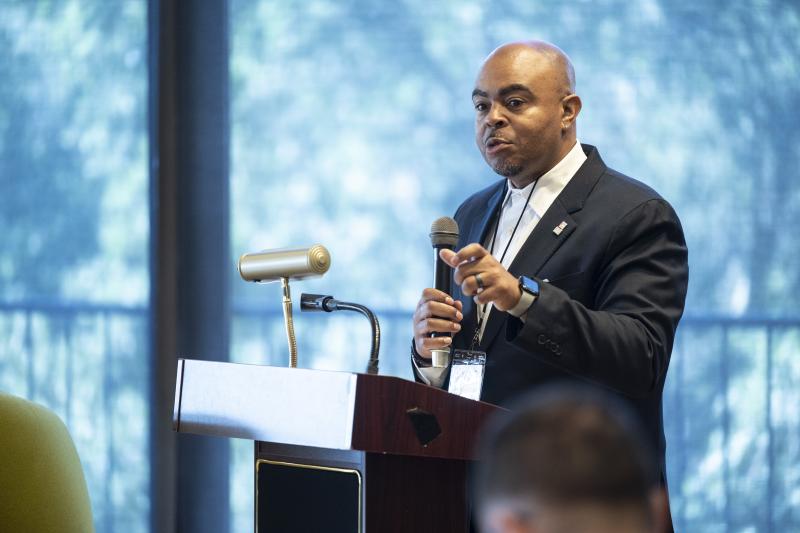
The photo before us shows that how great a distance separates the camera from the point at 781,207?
3832 mm

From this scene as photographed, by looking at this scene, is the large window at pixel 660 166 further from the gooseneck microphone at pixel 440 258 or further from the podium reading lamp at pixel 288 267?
the podium reading lamp at pixel 288 267

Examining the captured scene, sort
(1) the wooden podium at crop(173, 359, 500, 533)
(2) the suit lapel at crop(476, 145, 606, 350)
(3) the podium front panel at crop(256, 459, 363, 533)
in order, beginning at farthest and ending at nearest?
(2) the suit lapel at crop(476, 145, 606, 350) < (3) the podium front panel at crop(256, 459, 363, 533) < (1) the wooden podium at crop(173, 359, 500, 533)

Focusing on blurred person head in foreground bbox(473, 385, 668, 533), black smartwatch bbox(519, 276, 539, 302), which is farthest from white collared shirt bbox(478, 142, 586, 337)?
blurred person head in foreground bbox(473, 385, 668, 533)

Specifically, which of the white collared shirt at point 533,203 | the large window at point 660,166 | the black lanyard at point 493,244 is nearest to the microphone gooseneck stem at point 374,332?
the black lanyard at point 493,244

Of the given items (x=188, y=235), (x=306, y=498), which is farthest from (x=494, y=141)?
(x=188, y=235)

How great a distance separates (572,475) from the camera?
72 cm

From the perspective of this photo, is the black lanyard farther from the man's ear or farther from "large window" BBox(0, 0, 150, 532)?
"large window" BBox(0, 0, 150, 532)

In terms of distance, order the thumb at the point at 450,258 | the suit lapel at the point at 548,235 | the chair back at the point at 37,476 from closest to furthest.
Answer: the thumb at the point at 450,258, the suit lapel at the point at 548,235, the chair back at the point at 37,476

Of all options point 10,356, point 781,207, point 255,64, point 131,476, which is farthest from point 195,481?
point 781,207

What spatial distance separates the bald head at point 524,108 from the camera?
2.49 metres

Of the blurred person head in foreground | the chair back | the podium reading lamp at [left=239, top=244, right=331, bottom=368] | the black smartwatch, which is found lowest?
the chair back

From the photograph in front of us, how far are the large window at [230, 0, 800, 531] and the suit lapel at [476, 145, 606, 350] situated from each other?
5.00 feet

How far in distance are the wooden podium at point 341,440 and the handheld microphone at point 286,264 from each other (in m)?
0.23

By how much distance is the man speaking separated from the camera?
2.05 metres
